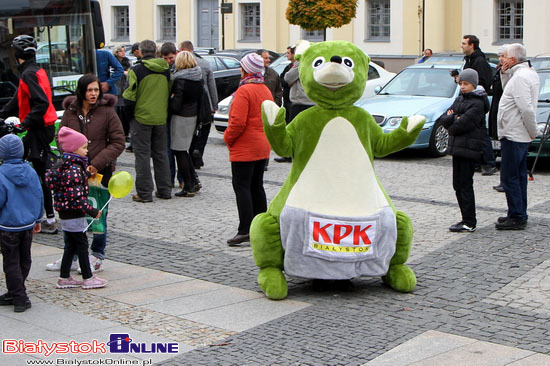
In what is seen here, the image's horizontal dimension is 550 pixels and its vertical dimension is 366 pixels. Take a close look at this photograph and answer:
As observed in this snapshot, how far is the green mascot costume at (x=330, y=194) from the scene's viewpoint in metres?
7.04

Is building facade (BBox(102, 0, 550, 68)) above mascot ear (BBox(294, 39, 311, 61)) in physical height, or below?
above

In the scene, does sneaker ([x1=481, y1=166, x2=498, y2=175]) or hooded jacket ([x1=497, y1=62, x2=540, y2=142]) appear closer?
hooded jacket ([x1=497, y1=62, x2=540, y2=142])

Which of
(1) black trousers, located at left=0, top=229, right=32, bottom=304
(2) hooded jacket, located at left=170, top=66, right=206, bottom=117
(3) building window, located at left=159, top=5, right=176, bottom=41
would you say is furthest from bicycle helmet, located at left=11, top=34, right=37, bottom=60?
(3) building window, located at left=159, top=5, right=176, bottom=41

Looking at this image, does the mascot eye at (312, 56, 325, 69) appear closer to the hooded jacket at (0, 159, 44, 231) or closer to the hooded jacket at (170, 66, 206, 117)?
the hooded jacket at (0, 159, 44, 231)

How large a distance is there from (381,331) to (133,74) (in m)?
6.23

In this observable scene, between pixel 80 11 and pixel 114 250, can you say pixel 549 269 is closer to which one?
pixel 114 250

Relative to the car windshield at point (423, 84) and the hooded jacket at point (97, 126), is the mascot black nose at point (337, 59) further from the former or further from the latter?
the car windshield at point (423, 84)

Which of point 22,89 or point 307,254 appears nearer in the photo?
point 307,254

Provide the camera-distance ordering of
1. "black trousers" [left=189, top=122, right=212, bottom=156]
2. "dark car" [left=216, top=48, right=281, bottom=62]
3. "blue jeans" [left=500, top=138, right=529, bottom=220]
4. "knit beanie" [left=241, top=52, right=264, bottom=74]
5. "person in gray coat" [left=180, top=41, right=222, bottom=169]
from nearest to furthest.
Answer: "knit beanie" [left=241, top=52, right=264, bottom=74] → "blue jeans" [left=500, top=138, right=529, bottom=220] → "person in gray coat" [left=180, top=41, right=222, bottom=169] → "black trousers" [left=189, top=122, right=212, bottom=156] → "dark car" [left=216, top=48, right=281, bottom=62]

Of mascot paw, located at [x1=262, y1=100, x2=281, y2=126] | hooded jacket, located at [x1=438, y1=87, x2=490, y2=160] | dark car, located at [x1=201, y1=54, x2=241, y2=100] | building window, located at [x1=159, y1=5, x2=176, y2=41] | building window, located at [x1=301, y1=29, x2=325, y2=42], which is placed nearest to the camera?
mascot paw, located at [x1=262, y1=100, x2=281, y2=126]

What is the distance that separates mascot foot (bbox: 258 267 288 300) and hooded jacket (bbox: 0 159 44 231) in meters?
1.87

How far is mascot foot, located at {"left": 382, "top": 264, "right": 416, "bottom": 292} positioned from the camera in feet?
24.0

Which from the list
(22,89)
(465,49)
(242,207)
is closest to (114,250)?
(242,207)

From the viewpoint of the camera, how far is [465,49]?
46.1 ft
